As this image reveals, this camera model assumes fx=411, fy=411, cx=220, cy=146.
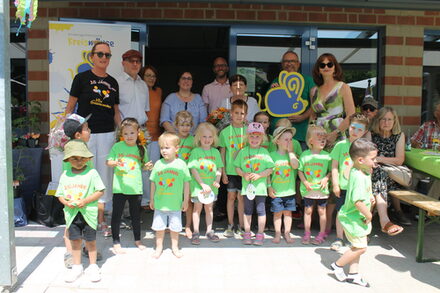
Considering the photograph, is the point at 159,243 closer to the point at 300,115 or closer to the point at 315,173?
the point at 315,173

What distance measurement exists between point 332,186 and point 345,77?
103 inches

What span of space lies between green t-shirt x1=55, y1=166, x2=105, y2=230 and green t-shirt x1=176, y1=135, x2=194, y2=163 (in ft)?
3.86

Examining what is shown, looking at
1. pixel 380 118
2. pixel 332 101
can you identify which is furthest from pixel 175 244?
pixel 380 118

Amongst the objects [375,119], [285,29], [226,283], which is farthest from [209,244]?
[285,29]

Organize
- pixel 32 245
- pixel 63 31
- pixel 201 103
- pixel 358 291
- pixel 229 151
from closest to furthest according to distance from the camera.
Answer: pixel 358 291 → pixel 32 245 → pixel 229 151 → pixel 201 103 → pixel 63 31

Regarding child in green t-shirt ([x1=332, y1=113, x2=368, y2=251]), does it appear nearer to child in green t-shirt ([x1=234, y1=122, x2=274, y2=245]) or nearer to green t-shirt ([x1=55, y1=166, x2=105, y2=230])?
child in green t-shirt ([x1=234, y1=122, x2=274, y2=245])

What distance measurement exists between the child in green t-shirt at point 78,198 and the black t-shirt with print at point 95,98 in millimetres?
996

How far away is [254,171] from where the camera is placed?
420 cm

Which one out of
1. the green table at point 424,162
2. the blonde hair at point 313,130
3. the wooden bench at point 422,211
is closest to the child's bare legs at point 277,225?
the blonde hair at point 313,130

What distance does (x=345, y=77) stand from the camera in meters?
6.30

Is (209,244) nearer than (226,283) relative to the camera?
No

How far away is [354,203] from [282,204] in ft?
3.59

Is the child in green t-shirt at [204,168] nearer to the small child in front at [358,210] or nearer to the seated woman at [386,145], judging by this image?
the small child in front at [358,210]

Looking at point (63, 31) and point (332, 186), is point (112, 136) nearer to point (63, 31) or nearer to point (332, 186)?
point (63, 31)
